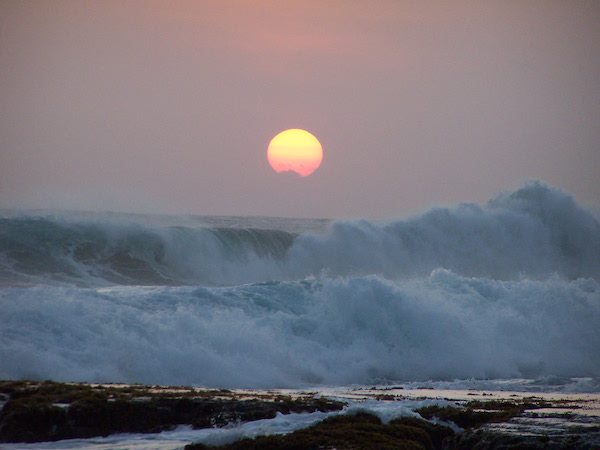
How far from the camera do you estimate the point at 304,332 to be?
1416 inches

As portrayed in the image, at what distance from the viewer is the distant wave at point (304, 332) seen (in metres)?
29.2

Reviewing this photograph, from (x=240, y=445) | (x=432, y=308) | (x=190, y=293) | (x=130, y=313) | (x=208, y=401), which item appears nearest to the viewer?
(x=240, y=445)

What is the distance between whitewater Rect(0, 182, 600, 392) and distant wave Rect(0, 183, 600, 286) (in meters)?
0.10

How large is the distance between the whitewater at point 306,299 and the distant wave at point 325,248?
102 mm

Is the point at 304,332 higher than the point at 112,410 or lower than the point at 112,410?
higher

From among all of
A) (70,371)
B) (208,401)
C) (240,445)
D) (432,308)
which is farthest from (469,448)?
(432,308)

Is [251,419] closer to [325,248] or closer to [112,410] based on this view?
[112,410]

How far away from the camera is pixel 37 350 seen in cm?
2772

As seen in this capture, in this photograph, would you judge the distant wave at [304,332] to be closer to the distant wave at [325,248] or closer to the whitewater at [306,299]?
the whitewater at [306,299]

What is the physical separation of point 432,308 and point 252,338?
10.2m

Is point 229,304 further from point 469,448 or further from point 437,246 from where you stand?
point 437,246

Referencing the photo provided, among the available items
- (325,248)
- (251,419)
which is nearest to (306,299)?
(251,419)

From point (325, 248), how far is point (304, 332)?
23580mm

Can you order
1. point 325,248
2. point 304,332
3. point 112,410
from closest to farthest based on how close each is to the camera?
point 112,410, point 304,332, point 325,248
